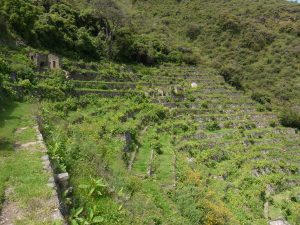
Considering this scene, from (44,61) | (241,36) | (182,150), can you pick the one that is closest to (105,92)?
(44,61)

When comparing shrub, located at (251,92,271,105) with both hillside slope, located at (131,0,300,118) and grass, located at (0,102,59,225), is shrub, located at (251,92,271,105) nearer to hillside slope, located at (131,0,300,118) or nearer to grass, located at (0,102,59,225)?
hillside slope, located at (131,0,300,118)

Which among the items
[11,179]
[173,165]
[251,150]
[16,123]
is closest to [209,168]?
[173,165]

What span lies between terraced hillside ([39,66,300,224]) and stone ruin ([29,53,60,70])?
1923 mm

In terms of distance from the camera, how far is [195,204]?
14.2 meters

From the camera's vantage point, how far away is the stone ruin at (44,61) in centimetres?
2530

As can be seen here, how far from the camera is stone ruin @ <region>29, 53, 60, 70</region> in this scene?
25.3 metres

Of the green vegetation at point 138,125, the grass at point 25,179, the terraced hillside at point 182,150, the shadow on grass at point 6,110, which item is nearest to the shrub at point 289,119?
the green vegetation at point 138,125

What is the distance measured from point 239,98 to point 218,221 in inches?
951

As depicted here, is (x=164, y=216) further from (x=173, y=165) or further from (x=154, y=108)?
(x=154, y=108)

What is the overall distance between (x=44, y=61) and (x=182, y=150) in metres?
11.1

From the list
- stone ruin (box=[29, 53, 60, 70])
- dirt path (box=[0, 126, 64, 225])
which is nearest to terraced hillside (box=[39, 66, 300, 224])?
dirt path (box=[0, 126, 64, 225])

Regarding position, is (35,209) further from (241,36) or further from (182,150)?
(241,36)

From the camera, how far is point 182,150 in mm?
22672

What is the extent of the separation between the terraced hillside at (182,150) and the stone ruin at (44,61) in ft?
6.31
